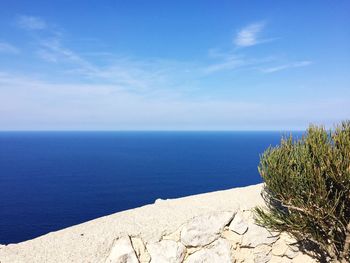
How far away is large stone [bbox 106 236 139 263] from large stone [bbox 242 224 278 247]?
595 centimetres

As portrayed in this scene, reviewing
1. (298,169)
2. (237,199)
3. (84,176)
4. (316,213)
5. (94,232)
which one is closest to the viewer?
(316,213)

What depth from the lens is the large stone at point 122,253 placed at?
1263 cm

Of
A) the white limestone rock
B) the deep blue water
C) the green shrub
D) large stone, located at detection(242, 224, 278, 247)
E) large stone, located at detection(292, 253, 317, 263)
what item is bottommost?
the deep blue water

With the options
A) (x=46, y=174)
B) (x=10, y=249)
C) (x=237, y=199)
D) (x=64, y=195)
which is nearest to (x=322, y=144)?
(x=237, y=199)

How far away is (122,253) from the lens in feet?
41.9

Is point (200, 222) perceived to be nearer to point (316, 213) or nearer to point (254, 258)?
point (254, 258)

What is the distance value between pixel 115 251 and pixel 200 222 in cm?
462

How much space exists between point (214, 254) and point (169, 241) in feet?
8.10

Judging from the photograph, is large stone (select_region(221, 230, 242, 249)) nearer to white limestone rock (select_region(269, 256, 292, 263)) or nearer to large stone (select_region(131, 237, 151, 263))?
white limestone rock (select_region(269, 256, 292, 263))

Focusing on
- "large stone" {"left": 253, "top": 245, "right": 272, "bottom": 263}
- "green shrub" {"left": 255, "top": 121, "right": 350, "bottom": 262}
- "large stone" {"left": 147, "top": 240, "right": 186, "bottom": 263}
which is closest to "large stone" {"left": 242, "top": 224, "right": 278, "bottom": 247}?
"large stone" {"left": 253, "top": 245, "right": 272, "bottom": 263}

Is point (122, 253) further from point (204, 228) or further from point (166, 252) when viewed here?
point (204, 228)

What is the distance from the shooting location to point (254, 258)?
14.6 metres

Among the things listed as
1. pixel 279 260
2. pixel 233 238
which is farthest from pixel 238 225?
pixel 279 260

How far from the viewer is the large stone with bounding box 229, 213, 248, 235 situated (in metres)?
14.6
